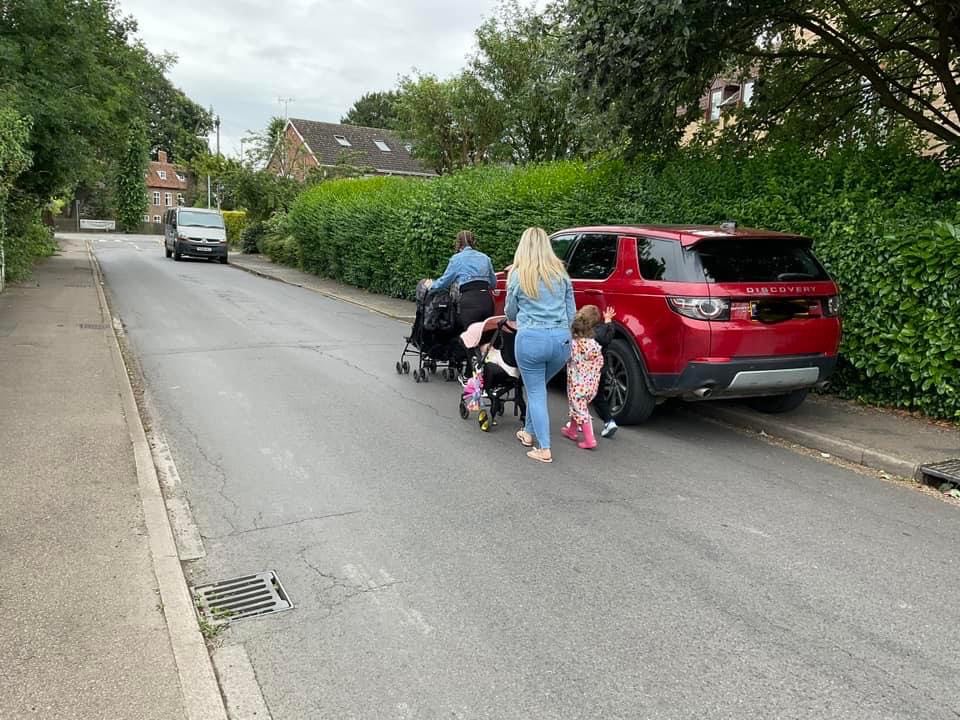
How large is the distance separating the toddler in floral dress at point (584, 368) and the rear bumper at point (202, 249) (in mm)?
26649

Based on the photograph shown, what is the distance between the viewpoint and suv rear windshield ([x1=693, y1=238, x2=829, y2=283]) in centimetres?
640

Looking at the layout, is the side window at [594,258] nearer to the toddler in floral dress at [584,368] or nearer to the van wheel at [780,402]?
the toddler in floral dress at [584,368]

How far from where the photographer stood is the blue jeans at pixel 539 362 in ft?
19.4

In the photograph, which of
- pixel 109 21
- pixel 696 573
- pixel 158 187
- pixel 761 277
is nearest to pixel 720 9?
pixel 761 277

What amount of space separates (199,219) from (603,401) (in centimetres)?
2795

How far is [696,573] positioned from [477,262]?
469cm

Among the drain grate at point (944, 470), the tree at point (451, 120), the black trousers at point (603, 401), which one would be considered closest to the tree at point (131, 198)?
the tree at point (451, 120)

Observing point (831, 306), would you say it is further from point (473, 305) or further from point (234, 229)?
point (234, 229)

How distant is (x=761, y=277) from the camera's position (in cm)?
646

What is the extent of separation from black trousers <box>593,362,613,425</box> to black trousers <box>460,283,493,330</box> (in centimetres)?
155

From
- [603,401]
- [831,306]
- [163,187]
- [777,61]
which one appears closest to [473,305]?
[603,401]

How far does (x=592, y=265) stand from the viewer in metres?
7.64

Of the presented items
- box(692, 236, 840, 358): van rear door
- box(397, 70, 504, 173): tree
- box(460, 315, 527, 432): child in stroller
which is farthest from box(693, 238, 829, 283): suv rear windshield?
box(397, 70, 504, 173): tree

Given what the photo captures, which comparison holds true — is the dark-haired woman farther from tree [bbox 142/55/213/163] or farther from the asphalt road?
tree [bbox 142/55/213/163]
